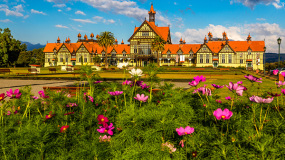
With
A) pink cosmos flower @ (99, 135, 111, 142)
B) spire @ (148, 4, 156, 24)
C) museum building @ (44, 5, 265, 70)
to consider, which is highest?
spire @ (148, 4, 156, 24)

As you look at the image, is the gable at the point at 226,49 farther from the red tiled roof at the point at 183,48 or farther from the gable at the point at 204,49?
the red tiled roof at the point at 183,48

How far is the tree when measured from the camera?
198ft

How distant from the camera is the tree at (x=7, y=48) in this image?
2381 inches

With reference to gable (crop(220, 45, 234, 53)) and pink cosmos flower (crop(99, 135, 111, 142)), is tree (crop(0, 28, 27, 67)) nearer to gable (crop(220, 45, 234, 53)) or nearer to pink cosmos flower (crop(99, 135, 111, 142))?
gable (crop(220, 45, 234, 53))

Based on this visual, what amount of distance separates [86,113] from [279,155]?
2639 millimetres

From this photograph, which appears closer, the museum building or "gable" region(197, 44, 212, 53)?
the museum building

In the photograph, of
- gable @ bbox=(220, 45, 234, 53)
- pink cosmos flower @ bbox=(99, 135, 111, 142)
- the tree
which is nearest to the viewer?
pink cosmos flower @ bbox=(99, 135, 111, 142)

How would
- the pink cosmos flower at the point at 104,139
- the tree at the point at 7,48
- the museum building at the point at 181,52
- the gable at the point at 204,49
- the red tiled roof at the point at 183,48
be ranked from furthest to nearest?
the red tiled roof at the point at 183,48 < the gable at the point at 204,49 < the museum building at the point at 181,52 < the tree at the point at 7,48 < the pink cosmos flower at the point at 104,139

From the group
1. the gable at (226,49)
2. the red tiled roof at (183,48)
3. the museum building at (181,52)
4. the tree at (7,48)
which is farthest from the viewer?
the red tiled roof at (183,48)

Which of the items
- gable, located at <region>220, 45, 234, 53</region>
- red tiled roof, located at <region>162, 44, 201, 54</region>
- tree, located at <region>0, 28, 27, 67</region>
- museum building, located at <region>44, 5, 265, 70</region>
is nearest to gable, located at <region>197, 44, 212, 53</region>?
museum building, located at <region>44, 5, 265, 70</region>

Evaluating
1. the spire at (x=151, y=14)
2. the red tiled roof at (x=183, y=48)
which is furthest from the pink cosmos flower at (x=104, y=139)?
the spire at (x=151, y=14)

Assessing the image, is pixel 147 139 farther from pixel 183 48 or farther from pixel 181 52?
pixel 183 48

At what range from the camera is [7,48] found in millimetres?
61281

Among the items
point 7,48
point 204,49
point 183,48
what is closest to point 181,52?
point 183,48
